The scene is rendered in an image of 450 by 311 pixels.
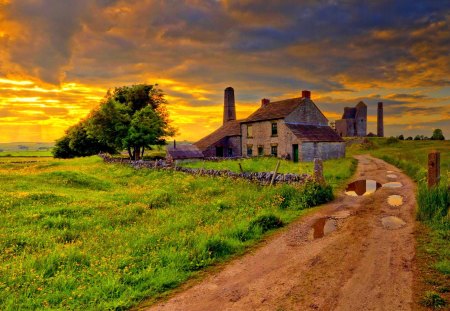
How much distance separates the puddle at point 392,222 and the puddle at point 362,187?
4913 millimetres

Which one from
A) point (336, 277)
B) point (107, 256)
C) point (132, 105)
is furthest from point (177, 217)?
point (132, 105)

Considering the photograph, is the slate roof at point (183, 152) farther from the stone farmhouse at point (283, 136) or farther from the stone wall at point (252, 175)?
the stone wall at point (252, 175)

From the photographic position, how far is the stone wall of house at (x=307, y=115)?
4262 centimetres

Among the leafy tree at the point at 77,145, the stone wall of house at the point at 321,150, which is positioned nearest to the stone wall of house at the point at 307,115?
the stone wall of house at the point at 321,150

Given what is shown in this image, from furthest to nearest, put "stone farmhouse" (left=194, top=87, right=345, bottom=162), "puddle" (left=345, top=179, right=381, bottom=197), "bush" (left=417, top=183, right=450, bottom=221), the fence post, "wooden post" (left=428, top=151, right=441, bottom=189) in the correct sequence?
"stone farmhouse" (left=194, top=87, right=345, bottom=162)
"puddle" (left=345, top=179, right=381, bottom=197)
the fence post
"wooden post" (left=428, top=151, right=441, bottom=189)
"bush" (left=417, top=183, right=450, bottom=221)

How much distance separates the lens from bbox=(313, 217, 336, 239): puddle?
402 inches

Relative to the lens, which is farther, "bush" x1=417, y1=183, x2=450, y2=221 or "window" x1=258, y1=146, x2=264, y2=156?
"window" x1=258, y1=146, x2=264, y2=156

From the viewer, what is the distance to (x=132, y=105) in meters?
48.0

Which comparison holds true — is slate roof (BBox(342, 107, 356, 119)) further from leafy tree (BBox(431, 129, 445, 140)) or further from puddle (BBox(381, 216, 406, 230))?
puddle (BBox(381, 216, 406, 230))

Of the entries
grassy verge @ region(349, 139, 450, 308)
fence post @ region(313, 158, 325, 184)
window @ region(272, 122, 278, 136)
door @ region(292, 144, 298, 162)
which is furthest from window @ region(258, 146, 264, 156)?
grassy verge @ region(349, 139, 450, 308)

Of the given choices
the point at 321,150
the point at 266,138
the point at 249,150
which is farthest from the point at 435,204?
the point at 249,150

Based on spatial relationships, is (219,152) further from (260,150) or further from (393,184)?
(393,184)

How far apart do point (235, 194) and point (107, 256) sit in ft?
28.9

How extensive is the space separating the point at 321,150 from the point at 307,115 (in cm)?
603
